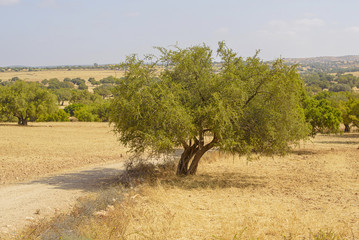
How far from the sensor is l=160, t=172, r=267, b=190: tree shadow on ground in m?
16.6

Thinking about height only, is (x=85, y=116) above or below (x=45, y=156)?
below

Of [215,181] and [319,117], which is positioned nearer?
[215,181]

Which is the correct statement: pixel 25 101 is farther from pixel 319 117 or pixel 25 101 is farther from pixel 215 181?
pixel 215 181

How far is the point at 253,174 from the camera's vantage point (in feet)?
65.9

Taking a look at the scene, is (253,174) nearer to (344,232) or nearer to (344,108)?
(344,232)

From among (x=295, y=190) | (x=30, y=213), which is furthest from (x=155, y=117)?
(x=295, y=190)

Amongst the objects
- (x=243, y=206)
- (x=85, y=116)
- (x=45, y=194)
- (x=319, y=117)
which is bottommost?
(x=85, y=116)

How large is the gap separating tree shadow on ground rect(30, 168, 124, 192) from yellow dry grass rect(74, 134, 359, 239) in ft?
10.1

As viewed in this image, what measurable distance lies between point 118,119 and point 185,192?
4451 millimetres

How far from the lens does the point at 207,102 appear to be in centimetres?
1574

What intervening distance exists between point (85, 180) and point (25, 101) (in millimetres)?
36087

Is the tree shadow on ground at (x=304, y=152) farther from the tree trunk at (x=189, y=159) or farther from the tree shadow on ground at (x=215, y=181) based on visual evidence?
the tree trunk at (x=189, y=159)

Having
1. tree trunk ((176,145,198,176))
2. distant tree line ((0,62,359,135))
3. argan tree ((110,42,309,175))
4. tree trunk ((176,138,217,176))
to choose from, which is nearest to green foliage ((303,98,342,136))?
distant tree line ((0,62,359,135))

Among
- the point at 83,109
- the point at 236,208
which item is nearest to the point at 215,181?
the point at 236,208
